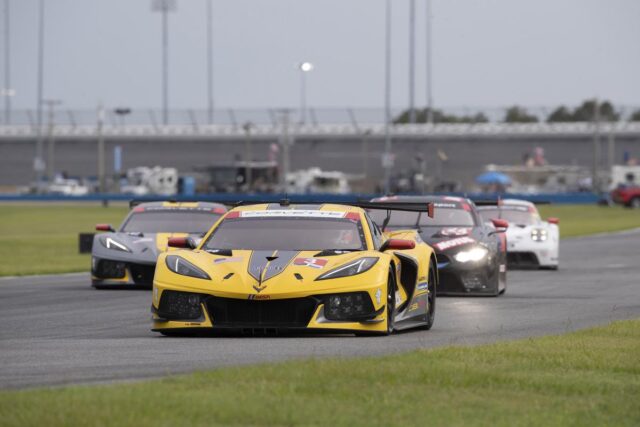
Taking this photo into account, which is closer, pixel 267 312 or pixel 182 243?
pixel 267 312

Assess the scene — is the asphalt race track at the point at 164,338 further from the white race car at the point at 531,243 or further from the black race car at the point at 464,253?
the white race car at the point at 531,243

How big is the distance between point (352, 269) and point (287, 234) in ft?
3.76

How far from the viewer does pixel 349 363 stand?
384 inches

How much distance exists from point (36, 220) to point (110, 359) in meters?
52.3

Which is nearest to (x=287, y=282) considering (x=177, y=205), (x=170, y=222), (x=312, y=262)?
(x=312, y=262)

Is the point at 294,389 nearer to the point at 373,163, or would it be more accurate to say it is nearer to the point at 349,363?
the point at 349,363

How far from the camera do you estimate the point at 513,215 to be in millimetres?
28234

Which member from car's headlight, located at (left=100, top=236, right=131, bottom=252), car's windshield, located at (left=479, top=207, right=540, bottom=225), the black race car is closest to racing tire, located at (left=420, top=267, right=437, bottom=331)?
the black race car

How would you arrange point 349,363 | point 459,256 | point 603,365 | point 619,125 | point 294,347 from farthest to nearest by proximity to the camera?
1. point 619,125
2. point 459,256
3. point 294,347
4. point 603,365
5. point 349,363

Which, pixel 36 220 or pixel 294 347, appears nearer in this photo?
pixel 294 347

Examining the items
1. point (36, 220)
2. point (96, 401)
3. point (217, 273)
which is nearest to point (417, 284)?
point (217, 273)

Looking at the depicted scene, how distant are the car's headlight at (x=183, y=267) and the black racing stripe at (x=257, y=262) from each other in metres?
0.36

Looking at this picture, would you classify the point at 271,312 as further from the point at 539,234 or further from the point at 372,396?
the point at 539,234

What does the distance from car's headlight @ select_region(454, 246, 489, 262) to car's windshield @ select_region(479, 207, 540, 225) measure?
7.91 metres
